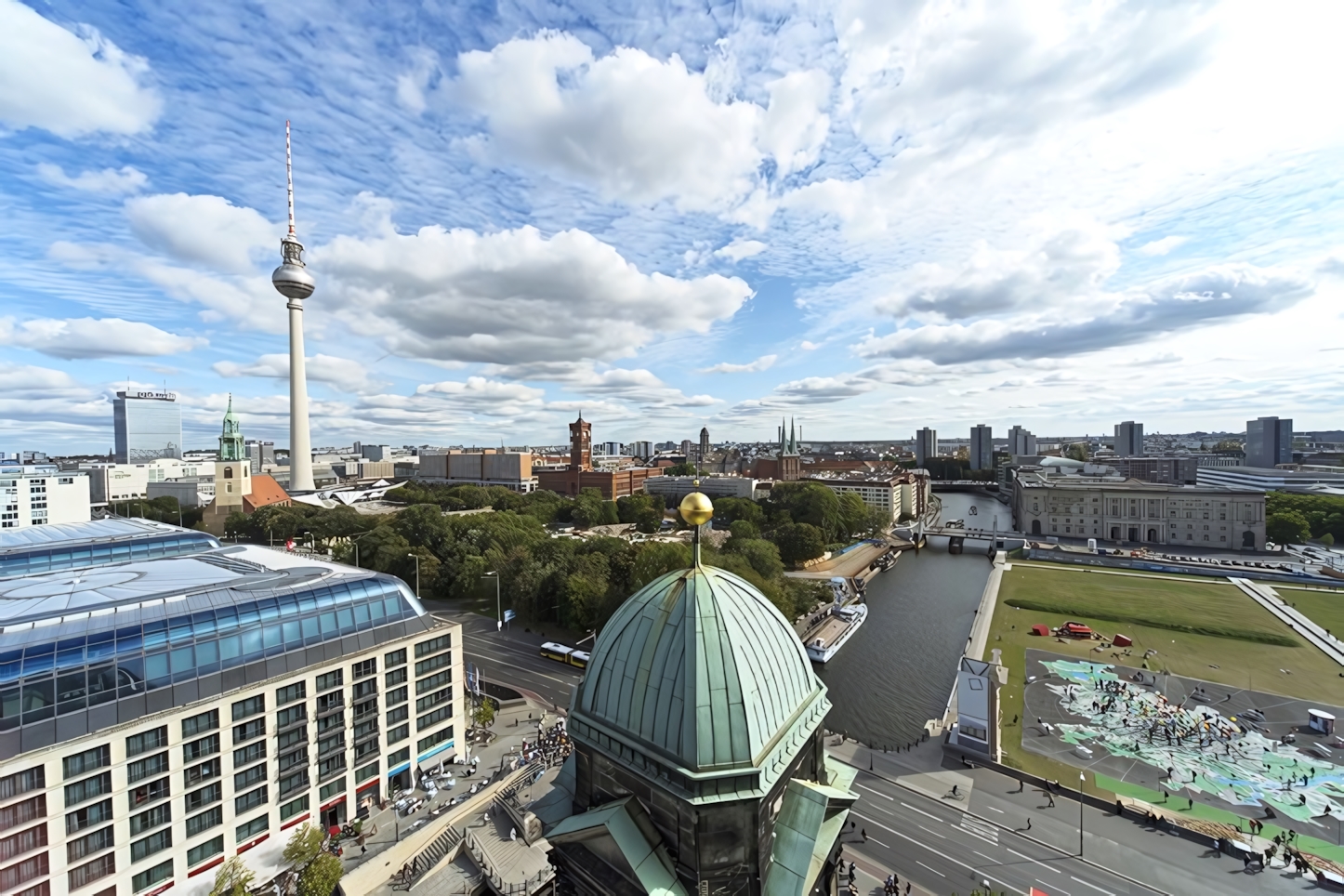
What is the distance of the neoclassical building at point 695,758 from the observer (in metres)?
8.45

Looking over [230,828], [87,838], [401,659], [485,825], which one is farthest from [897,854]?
[87,838]

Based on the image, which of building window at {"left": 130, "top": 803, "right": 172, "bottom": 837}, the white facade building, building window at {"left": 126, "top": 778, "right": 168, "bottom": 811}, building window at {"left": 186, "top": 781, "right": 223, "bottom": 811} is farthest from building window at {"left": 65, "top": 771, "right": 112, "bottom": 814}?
the white facade building

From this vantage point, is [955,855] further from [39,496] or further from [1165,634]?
[39,496]

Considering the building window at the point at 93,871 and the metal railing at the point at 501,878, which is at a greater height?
the building window at the point at 93,871

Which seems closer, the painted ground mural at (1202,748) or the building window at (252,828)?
the building window at (252,828)

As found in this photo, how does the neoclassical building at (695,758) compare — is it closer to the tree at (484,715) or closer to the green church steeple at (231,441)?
the tree at (484,715)

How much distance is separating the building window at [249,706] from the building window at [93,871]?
5.81 metres

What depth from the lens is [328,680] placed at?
2909 cm

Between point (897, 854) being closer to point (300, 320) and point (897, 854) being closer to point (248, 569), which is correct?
point (248, 569)

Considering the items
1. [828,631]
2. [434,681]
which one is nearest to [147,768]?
[434,681]

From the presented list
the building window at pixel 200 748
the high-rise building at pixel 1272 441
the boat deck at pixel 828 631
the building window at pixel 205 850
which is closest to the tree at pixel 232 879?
the building window at pixel 205 850

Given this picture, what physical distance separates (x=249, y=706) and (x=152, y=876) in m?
6.79

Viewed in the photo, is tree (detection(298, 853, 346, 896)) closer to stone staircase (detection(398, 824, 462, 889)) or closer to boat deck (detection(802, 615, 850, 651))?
stone staircase (detection(398, 824, 462, 889))

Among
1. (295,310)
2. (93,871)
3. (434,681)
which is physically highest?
(295,310)
